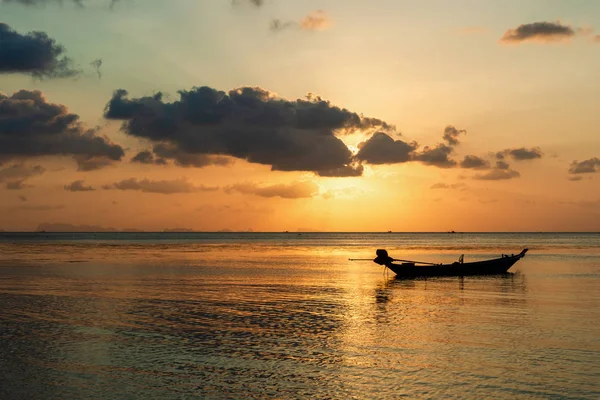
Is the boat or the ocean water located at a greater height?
the boat

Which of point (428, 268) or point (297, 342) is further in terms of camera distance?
point (428, 268)

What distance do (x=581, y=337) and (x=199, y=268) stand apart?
5408 centimetres

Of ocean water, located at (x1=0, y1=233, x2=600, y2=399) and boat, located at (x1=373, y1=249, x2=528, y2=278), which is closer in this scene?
ocean water, located at (x1=0, y1=233, x2=600, y2=399)

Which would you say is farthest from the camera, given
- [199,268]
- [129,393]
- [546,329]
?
[199,268]

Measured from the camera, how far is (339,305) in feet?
129

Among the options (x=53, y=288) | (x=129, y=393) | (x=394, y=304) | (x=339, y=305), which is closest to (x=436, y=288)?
(x=394, y=304)

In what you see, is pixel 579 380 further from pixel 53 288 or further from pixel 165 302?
pixel 53 288

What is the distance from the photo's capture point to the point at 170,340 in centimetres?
2697

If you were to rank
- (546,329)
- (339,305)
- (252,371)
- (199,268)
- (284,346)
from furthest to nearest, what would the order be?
(199,268), (339,305), (546,329), (284,346), (252,371)

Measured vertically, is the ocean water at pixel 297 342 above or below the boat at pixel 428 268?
below

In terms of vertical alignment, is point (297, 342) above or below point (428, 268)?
below

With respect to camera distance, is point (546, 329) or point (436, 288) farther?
point (436, 288)

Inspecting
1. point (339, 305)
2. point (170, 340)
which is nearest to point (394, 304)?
point (339, 305)

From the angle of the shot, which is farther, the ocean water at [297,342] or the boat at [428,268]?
the boat at [428,268]
